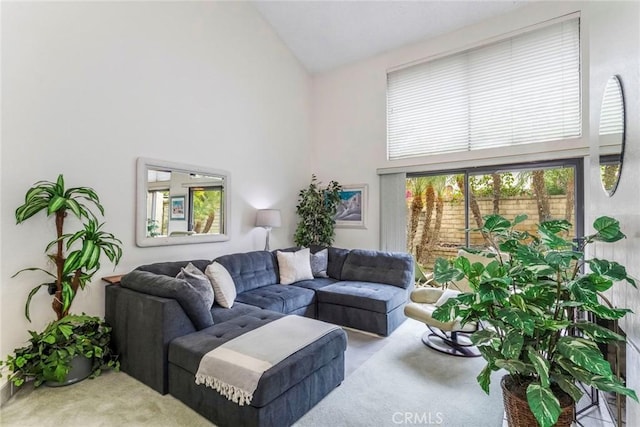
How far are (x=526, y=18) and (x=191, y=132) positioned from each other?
14.6 feet

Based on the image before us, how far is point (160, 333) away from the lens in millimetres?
2186

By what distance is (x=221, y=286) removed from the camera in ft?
9.62

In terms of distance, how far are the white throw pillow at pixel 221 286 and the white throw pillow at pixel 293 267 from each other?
106cm

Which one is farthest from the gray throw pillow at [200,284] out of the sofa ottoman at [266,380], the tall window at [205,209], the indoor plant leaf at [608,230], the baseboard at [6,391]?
the indoor plant leaf at [608,230]

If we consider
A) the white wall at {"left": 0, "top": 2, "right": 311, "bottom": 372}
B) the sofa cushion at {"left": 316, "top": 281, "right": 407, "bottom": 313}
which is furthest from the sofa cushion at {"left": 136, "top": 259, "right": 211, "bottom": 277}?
the sofa cushion at {"left": 316, "top": 281, "right": 407, "bottom": 313}

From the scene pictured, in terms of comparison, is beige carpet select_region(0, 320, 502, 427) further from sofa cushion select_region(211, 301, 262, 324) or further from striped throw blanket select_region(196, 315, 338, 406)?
sofa cushion select_region(211, 301, 262, 324)

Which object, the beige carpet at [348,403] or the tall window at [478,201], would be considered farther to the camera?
Result: the tall window at [478,201]

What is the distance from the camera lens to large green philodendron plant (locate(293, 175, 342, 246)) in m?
5.02

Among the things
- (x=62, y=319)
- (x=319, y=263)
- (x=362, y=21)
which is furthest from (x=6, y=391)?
(x=362, y=21)

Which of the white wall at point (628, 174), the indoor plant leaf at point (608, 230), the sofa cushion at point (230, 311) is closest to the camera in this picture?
A: the indoor plant leaf at point (608, 230)

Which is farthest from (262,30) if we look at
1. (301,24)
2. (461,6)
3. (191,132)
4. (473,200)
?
(473,200)

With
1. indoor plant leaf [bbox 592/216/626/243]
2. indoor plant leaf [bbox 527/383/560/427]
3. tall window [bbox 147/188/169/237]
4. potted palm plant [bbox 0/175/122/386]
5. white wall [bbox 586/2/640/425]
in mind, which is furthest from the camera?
tall window [bbox 147/188/169/237]

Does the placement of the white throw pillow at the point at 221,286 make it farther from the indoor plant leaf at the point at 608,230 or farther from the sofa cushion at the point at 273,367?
the indoor plant leaf at the point at 608,230

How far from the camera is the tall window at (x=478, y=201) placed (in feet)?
11.9
